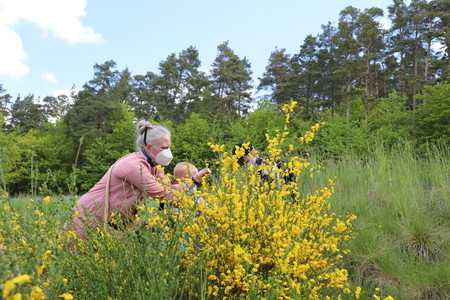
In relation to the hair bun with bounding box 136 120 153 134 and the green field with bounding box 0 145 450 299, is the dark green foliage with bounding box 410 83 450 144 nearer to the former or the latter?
the green field with bounding box 0 145 450 299

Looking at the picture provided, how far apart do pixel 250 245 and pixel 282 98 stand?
21.4m

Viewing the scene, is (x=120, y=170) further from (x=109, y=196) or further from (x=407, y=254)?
(x=407, y=254)

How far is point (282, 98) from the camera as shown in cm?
2217

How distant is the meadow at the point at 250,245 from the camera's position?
120 centimetres

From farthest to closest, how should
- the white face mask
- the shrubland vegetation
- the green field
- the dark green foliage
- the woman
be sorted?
the dark green foliage, the white face mask, the woman, the shrubland vegetation, the green field

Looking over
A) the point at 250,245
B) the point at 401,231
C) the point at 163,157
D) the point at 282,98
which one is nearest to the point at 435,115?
the point at 282,98

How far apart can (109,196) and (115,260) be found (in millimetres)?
930

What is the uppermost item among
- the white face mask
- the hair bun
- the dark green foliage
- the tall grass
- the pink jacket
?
the dark green foliage

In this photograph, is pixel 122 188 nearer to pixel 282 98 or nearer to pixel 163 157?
pixel 163 157

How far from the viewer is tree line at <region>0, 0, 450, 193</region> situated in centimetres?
1574

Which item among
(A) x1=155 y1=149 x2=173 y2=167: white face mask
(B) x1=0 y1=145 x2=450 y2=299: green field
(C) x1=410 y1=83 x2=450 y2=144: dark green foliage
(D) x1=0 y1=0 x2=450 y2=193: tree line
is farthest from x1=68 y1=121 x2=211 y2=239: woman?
(C) x1=410 y1=83 x2=450 y2=144: dark green foliage

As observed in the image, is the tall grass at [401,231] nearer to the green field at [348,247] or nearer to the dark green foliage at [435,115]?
the green field at [348,247]

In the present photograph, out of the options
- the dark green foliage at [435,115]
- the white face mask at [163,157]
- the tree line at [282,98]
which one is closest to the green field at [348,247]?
the white face mask at [163,157]

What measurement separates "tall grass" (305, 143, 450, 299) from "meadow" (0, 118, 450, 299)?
10 millimetres
